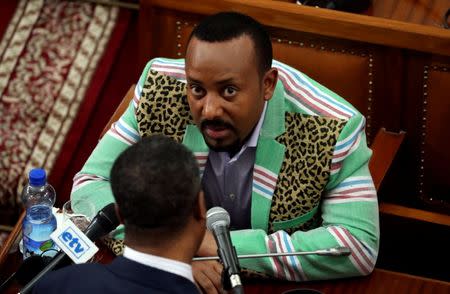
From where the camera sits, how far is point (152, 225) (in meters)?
1.35

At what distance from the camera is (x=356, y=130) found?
190 centimetres

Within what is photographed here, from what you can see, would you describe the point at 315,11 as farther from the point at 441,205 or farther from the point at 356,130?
the point at 441,205

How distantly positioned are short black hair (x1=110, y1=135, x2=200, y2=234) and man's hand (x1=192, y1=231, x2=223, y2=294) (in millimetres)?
352

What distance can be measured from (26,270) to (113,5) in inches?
85.3

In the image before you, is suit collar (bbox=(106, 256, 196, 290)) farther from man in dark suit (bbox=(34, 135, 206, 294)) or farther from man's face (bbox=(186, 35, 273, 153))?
man's face (bbox=(186, 35, 273, 153))

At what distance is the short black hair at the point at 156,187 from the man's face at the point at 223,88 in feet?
1.33

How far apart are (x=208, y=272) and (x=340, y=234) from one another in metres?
0.32

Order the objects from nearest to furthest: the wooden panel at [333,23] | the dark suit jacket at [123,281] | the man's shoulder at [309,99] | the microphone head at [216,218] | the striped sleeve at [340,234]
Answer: the dark suit jacket at [123,281] < the microphone head at [216,218] < the striped sleeve at [340,234] < the man's shoulder at [309,99] < the wooden panel at [333,23]

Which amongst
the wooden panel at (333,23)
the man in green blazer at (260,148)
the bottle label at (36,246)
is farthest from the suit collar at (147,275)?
the wooden panel at (333,23)

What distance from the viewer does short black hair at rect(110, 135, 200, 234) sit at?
134cm

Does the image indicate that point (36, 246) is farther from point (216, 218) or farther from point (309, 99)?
point (309, 99)

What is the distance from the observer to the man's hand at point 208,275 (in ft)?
5.52

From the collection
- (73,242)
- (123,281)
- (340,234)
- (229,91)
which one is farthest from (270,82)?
(123,281)

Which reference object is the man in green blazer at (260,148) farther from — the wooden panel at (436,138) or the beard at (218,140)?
the wooden panel at (436,138)
